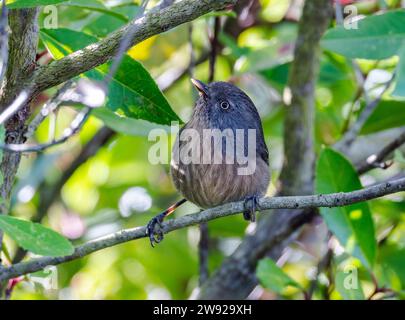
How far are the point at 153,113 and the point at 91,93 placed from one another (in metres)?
0.40

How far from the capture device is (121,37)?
3.07m

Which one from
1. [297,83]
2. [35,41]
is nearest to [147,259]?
[297,83]

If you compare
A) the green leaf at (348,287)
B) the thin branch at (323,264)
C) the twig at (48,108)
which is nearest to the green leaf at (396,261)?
the thin branch at (323,264)

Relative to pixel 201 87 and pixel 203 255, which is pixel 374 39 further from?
pixel 203 255

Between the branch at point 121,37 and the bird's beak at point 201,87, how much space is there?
1.89 metres

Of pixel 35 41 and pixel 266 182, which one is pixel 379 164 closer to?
pixel 266 182

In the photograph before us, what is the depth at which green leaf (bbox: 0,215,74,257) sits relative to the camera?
10.1 ft

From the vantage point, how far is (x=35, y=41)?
11.1 feet

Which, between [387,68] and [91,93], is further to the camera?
[387,68]

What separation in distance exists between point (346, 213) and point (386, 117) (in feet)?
4.01

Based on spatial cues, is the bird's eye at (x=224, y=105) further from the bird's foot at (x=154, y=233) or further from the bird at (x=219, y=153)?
the bird's foot at (x=154, y=233)

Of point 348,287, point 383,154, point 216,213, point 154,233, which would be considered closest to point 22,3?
point 216,213

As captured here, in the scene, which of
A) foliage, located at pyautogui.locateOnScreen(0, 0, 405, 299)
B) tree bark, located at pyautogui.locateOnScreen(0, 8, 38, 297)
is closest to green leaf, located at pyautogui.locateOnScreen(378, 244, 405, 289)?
foliage, located at pyautogui.locateOnScreen(0, 0, 405, 299)

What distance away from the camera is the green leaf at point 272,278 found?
438cm
